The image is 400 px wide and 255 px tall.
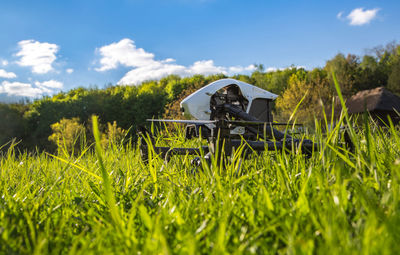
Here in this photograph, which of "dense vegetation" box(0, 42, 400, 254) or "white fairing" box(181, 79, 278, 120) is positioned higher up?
"white fairing" box(181, 79, 278, 120)

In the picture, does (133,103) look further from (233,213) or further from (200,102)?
(233,213)

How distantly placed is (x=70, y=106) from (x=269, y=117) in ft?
67.7

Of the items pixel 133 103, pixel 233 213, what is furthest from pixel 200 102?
pixel 133 103

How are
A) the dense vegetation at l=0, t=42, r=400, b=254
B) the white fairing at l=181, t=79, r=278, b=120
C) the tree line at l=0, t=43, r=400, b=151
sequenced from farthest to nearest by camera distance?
the tree line at l=0, t=43, r=400, b=151
the white fairing at l=181, t=79, r=278, b=120
the dense vegetation at l=0, t=42, r=400, b=254

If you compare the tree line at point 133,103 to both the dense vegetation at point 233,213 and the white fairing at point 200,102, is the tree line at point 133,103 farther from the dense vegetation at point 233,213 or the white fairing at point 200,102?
the dense vegetation at point 233,213

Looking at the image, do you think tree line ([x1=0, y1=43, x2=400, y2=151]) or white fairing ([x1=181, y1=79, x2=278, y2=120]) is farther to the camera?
tree line ([x1=0, y1=43, x2=400, y2=151])

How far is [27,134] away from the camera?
23.8 meters

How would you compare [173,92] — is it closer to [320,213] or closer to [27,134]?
[27,134]

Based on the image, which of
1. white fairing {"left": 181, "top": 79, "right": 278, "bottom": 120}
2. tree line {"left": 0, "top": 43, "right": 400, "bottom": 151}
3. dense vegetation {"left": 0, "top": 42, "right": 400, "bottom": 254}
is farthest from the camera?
tree line {"left": 0, "top": 43, "right": 400, "bottom": 151}

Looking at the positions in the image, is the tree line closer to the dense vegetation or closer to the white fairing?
the white fairing

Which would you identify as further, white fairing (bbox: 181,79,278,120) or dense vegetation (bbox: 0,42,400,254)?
white fairing (bbox: 181,79,278,120)

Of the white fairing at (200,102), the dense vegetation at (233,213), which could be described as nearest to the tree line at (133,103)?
the white fairing at (200,102)

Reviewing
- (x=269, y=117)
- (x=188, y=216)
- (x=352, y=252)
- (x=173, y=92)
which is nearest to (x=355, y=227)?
(x=352, y=252)

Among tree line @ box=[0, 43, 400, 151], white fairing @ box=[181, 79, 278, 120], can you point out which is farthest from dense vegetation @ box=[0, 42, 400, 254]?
tree line @ box=[0, 43, 400, 151]
